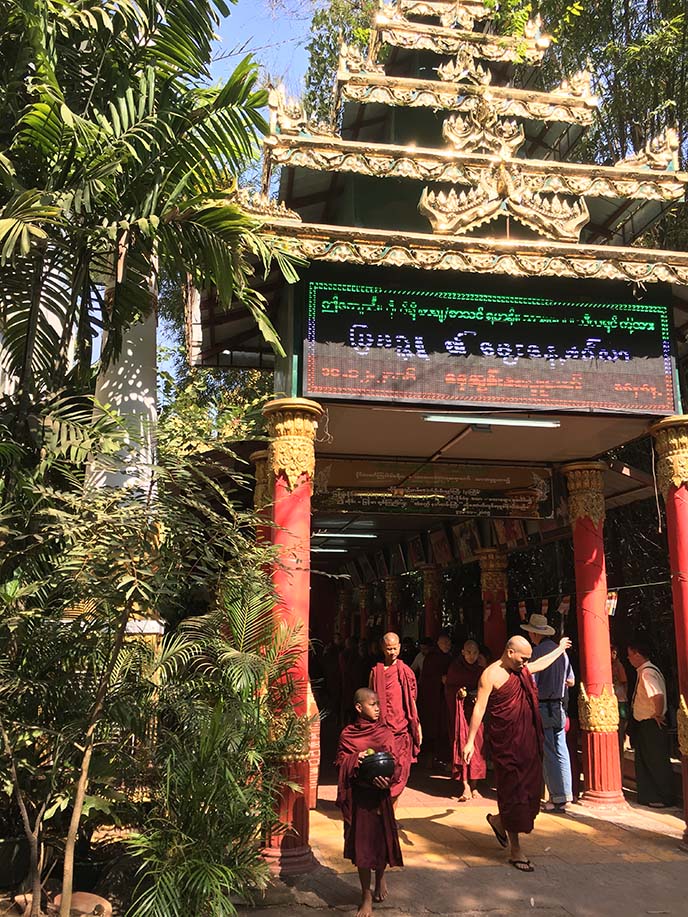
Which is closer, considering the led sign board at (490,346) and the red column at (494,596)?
the led sign board at (490,346)

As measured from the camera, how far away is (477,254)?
715cm

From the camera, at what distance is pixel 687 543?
734 centimetres

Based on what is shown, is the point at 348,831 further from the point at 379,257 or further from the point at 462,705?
the point at 379,257

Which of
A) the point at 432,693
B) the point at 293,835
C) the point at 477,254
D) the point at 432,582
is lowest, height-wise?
the point at 293,835

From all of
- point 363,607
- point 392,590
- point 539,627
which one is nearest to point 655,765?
point 539,627

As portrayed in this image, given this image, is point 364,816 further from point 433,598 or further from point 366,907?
point 433,598

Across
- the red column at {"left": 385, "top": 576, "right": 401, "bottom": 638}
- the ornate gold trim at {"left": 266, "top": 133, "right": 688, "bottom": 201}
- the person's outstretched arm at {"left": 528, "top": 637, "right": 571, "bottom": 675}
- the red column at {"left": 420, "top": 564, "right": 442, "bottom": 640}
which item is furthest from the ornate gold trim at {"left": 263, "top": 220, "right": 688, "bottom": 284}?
the red column at {"left": 385, "top": 576, "right": 401, "bottom": 638}

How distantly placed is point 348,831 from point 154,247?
14.1 ft

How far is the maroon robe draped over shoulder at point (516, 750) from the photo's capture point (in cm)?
611

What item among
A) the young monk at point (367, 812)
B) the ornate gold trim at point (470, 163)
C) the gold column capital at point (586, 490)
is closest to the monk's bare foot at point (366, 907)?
the young monk at point (367, 812)

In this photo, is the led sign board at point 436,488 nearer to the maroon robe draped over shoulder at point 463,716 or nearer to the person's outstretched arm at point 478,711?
the maroon robe draped over shoulder at point 463,716

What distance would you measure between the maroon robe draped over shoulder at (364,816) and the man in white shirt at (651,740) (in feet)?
13.4

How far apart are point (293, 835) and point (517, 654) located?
227 centimetres

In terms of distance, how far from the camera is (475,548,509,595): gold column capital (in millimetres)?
12984
